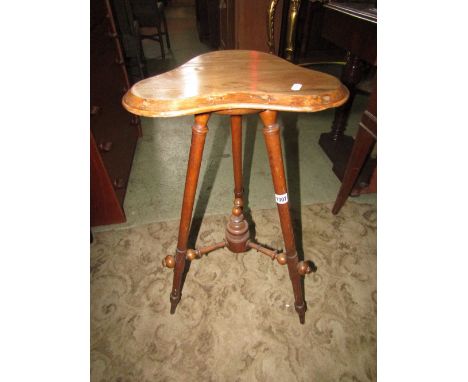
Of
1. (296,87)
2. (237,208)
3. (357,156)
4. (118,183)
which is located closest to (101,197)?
(118,183)

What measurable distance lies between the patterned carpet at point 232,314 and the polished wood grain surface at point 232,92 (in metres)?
0.86

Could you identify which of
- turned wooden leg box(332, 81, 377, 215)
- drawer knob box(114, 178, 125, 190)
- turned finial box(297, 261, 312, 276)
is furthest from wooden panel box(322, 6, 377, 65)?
drawer knob box(114, 178, 125, 190)

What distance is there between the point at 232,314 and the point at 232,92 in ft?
2.91

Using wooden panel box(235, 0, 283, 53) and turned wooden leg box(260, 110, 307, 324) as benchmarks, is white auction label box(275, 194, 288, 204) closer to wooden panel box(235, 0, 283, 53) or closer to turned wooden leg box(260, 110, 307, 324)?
turned wooden leg box(260, 110, 307, 324)

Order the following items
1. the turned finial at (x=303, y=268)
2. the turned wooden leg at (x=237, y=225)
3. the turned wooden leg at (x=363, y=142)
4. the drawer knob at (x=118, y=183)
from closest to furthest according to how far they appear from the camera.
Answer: the turned finial at (x=303, y=268) → the turned wooden leg at (x=237, y=225) → the turned wooden leg at (x=363, y=142) → the drawer knob at (x=118, y=183)

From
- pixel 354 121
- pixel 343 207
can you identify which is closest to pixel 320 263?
pixel 343 207

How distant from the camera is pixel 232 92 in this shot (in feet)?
1.92

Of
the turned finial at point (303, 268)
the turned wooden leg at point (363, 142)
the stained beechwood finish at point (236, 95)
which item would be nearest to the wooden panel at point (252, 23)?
the turned wooden leg at point (363, 142)

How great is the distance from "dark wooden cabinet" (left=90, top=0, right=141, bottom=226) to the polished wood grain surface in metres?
0.68

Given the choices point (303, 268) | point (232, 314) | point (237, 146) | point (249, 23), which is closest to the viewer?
point (303, 268)

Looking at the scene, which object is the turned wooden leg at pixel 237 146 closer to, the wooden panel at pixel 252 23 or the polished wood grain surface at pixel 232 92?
the polished wood grain surface at pixel 232 92

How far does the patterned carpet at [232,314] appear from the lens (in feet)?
3.20

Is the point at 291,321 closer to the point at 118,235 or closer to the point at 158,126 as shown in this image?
the point at 118,235

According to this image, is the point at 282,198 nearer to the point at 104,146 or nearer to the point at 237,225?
the point at 237,225
